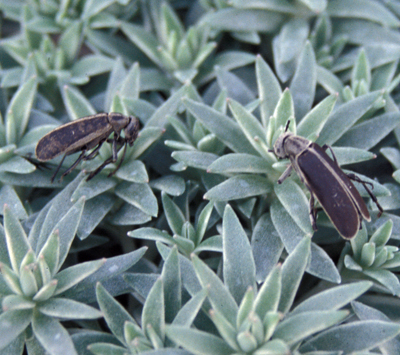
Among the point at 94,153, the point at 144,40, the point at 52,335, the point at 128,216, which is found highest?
the point at 144,40

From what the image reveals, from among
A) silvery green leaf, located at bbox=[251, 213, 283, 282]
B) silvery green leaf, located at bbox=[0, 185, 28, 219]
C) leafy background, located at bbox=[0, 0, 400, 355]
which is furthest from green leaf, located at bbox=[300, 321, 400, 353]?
silvery green leaf, located at bbox=[0, 185, 28, 219]

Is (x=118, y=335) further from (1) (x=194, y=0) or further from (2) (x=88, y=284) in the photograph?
(1) (x=194, y=0)

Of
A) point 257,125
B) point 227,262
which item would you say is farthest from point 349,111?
point 227,262

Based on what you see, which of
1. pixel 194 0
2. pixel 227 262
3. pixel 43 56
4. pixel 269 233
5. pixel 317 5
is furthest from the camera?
pixel 194 0

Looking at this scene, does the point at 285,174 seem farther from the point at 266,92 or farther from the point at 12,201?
the point at 12,201

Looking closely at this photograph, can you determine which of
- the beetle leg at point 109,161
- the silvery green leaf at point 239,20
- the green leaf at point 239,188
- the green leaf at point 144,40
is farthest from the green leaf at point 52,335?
the silvery green leaf at point 239,20

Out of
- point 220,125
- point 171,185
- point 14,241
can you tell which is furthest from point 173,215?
point 14,241

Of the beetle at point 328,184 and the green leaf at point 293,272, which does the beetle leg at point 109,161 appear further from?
the green leaf at point 293,272

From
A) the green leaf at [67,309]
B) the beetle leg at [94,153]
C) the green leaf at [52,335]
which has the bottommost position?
the green leaf at [52,335]
